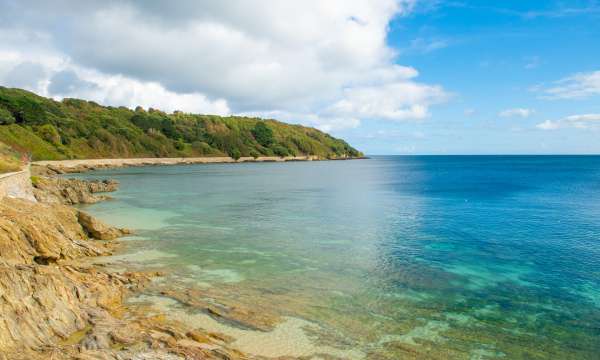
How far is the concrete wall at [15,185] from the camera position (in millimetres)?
30747

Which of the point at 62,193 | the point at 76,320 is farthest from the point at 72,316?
the point at 62,193

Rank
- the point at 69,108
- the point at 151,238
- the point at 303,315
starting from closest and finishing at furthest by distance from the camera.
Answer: the point at 303,315
the point at 151,238
the point at 69,108

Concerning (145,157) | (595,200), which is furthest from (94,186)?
(145,157)

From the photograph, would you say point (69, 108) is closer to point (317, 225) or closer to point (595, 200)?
point (317, 225)

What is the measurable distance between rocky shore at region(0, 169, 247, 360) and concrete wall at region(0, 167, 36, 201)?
11.1m

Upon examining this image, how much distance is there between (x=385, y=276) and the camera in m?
23.0

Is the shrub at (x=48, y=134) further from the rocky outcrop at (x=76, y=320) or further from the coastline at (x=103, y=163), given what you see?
the rocky outcrop at (x=76, y=320)

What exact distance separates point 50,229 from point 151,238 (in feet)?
30.4

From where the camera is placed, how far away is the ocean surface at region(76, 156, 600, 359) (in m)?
15.2

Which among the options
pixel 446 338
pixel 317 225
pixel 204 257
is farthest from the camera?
pixel 317 225

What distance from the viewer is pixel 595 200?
5803cm

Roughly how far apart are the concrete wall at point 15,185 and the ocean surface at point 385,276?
25.0 feet

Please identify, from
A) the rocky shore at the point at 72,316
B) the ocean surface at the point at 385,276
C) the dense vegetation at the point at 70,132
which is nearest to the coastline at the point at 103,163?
the dense vegetation at the point at 70,132

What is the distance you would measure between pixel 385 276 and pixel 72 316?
16119mm
